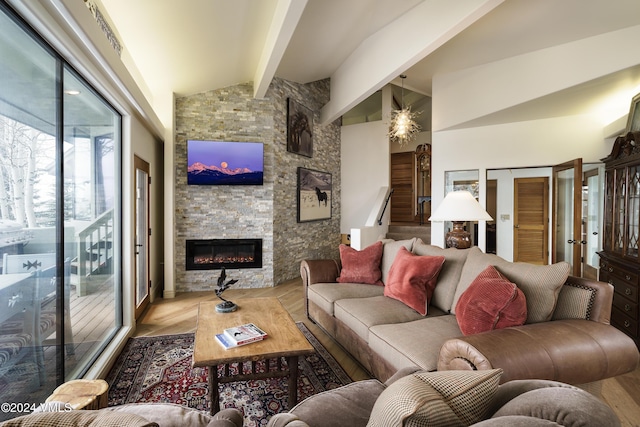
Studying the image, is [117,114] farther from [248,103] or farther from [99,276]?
[248,103]

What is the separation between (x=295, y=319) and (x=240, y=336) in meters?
1.80

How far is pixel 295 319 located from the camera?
3812 millimetres

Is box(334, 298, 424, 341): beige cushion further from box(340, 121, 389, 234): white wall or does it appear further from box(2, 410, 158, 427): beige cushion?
box(340, 121, 389, 234): white wall

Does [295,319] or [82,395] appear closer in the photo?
[82,395]

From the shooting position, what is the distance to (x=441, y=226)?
5.55 meters

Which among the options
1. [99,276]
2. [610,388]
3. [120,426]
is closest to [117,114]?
[99,276]

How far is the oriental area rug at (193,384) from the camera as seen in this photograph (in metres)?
2.18

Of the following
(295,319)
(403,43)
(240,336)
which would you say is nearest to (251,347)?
(240,336)

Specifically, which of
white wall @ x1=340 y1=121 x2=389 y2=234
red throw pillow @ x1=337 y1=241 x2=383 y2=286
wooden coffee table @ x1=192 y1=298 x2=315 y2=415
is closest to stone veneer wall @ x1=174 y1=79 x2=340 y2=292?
white wall @ x1=340 y1=121 x2=389 y2=234

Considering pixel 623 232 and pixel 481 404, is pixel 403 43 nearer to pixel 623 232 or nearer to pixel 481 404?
pixel 623 232

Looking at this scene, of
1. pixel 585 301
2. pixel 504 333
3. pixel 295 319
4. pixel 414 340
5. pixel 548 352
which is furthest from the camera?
pixel 295 319

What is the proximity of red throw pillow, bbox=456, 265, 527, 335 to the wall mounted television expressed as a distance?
3.78m

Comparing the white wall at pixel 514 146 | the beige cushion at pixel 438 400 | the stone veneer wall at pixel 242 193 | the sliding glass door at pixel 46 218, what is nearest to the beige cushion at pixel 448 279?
the beige cushion at pixel 438 400

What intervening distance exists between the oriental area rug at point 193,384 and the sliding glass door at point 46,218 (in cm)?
32
